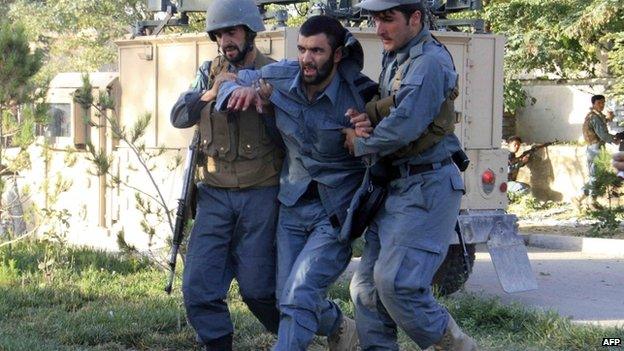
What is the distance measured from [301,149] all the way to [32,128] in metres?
3.24

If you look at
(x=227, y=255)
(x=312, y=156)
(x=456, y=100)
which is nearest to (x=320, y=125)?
(x=312, y=156)

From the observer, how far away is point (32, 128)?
7.83m

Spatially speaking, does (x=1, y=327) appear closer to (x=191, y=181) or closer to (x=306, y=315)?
(x=191, y=181)

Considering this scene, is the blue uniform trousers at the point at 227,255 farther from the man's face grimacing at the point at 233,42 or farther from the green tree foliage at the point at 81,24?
the green tree foliage at the point at 81,24

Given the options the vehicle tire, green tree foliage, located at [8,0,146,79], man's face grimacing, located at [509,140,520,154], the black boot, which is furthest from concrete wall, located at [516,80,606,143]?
the black boot

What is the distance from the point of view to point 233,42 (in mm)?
5441

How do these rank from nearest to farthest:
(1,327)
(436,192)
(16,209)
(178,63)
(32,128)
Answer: (436,192), (1,327), (32,128), (178,63), (16,209)

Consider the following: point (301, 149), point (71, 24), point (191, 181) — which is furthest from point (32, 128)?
point (71, 24)

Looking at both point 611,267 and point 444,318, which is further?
point 611,267

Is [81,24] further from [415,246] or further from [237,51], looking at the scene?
[415,246]

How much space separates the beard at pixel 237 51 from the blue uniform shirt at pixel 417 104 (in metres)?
0.89

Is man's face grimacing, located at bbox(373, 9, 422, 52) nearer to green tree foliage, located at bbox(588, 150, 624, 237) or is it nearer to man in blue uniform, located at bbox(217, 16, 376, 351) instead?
man in blue uniform, located at bbox(217, 16, 376, 351)

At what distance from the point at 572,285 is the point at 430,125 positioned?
5.21 meters

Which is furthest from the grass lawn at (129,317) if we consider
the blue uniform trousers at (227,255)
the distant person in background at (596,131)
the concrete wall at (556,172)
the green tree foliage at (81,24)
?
the green tree foliage at (81,24)
